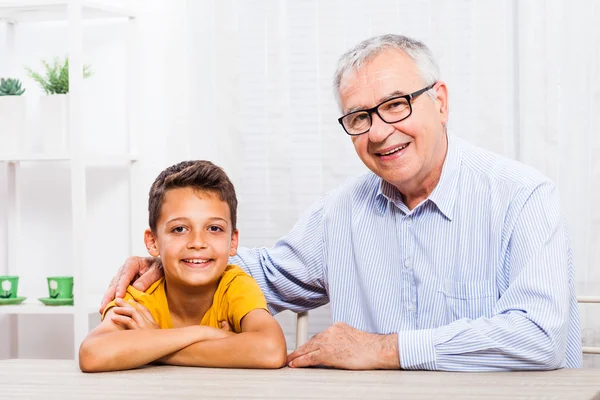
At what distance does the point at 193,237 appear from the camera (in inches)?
63.1

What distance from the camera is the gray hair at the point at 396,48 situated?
1.64 m

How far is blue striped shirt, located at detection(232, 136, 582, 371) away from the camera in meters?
1.38

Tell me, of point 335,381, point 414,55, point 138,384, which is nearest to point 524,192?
point 414,55

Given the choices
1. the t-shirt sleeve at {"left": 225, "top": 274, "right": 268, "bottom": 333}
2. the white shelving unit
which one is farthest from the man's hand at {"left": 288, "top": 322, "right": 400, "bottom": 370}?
the white shelving unit

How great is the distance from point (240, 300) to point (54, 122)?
1.08 metres

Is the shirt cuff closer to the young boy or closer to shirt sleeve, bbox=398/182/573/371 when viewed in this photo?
shirt sleeve, bbox=398/182/573/371

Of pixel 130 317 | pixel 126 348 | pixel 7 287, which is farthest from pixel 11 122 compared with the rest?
pixel 126 348

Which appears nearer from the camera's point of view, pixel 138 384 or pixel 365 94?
pixel 138 384

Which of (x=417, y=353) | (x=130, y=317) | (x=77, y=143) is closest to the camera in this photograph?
(x=417, y=353)

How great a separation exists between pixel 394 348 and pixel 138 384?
42 centimetres

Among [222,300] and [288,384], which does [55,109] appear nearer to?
[222,300]

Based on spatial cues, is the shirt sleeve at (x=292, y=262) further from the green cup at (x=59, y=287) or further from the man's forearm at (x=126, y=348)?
the green cup at (x=59, y=287)

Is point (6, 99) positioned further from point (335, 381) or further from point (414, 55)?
point (335, 381)

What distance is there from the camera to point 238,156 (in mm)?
2396
